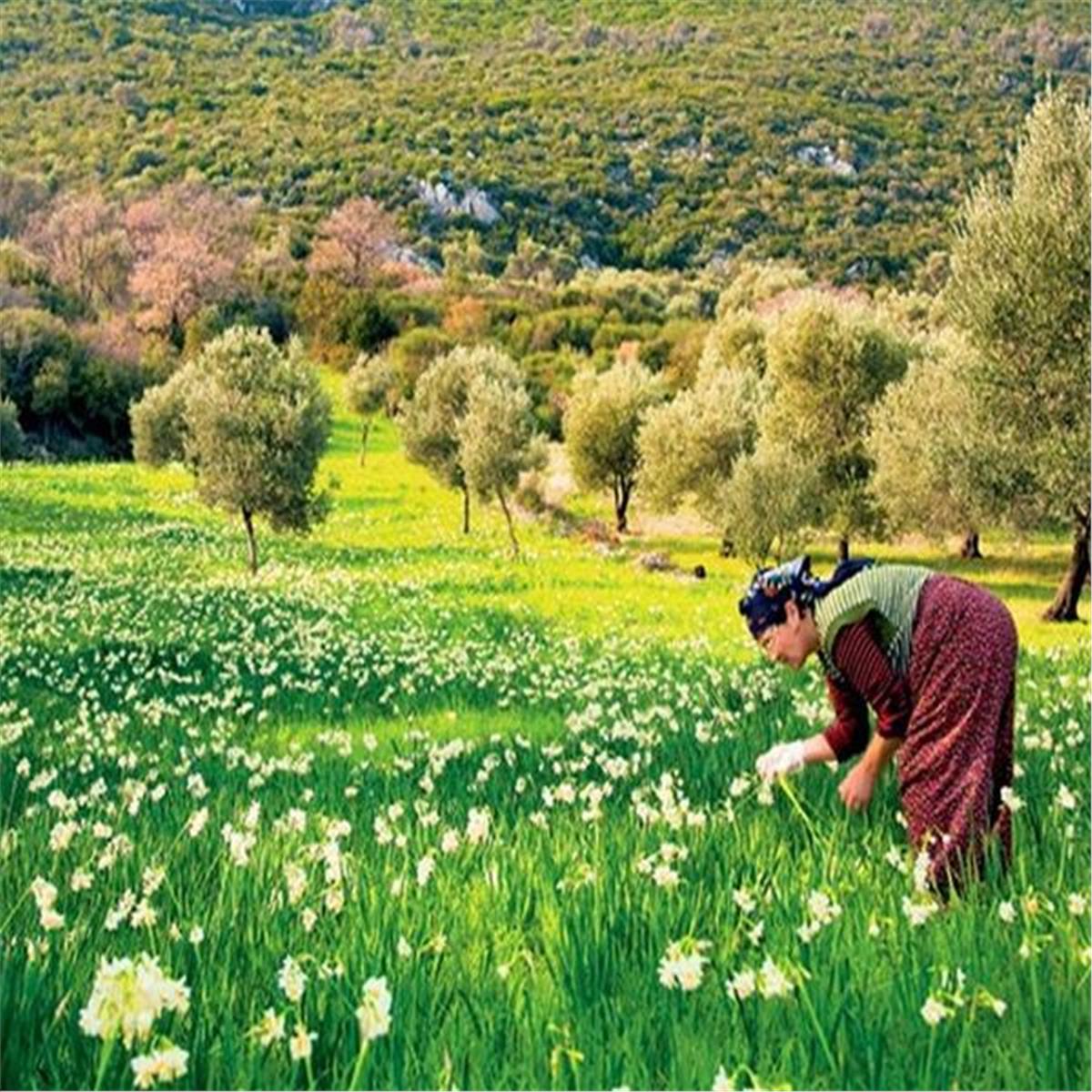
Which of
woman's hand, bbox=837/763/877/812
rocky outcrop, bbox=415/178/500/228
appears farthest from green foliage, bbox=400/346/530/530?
rocky outcrop, bbox=415/178/500/228

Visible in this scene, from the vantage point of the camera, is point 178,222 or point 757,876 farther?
point 178,222

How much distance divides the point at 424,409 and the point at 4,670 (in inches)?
1477

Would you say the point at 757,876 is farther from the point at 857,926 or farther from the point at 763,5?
the point at 763,5

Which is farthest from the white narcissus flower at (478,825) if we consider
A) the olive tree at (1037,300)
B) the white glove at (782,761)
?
the olive tree at (1037,300)

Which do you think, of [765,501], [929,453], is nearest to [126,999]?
[929,453]

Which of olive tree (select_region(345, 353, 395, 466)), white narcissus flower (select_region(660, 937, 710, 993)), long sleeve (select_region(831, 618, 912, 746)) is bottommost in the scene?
olive tree (select_region(345, 353, 395, 466))

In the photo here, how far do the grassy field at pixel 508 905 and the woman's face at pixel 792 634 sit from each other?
0.67 m

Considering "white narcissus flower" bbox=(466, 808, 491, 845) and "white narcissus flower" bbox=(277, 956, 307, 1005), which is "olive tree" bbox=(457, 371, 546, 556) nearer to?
"white narcissus flower" bbox=(466, 808, 491, 845)

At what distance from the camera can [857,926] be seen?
4.22 meters

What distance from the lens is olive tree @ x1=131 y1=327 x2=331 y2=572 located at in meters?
31.8

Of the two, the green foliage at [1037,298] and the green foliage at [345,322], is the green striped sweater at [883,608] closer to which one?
the green foliage at [1037,298]

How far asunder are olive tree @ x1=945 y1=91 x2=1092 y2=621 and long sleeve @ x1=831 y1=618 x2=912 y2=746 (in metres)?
22.7

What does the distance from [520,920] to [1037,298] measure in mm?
24855

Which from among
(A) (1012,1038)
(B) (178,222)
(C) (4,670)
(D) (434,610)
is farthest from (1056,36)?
(A) (1012,1038)
